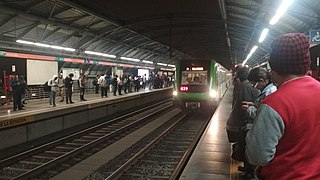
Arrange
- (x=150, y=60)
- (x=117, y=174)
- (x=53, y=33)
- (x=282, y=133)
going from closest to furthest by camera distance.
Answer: (x=282, y=133), (x=117, y=174), (x=53, y=33), (x=150, y=60)

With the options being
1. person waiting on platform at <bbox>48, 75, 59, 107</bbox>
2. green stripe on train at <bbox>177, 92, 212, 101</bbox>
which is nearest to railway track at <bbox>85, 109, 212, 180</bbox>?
green stripe on train at <bbox>177, 92, 212, 101</bbox>

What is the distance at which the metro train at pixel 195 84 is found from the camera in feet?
55.7

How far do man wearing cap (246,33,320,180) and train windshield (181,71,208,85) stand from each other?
607 inches

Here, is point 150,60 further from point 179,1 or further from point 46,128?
point 46,128

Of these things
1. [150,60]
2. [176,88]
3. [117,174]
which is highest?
[150,60]

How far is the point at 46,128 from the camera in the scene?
12.2 meters

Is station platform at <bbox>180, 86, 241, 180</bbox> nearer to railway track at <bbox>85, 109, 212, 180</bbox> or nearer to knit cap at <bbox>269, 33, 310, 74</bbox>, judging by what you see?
railway track at <bbox>85, 109, 212, 180</bbox>

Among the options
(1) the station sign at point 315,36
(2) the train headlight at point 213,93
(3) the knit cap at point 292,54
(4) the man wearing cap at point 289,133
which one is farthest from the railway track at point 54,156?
(1) the station sign at point 315,36

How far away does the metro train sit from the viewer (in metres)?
17.0

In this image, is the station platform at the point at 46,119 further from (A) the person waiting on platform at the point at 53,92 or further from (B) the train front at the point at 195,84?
(B) the train front at the point at 195,84

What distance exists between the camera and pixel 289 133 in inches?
65.3

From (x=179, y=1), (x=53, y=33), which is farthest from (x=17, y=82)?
(x=179, y=1)

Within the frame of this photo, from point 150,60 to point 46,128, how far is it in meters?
30.1

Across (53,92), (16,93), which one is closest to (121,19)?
(53,92)
